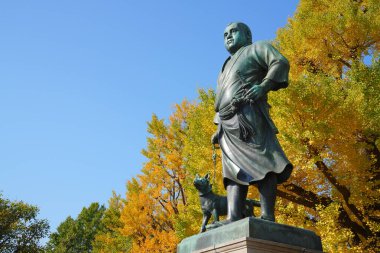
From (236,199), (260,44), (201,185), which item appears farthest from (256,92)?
(201,185)

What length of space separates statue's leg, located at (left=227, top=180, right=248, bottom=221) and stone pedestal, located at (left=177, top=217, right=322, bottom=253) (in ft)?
0.86

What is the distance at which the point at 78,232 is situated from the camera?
1256 inches

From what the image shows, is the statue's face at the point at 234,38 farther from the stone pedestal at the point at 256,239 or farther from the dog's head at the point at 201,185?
the stone pedestal at the point at 256,239

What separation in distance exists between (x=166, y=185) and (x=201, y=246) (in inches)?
481

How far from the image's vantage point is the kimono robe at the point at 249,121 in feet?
10.5

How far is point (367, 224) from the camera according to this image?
7.37m

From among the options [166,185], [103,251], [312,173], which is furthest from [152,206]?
[312,173]

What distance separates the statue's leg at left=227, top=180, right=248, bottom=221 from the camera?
325 centimetres

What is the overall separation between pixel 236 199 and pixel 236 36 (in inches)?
66.2

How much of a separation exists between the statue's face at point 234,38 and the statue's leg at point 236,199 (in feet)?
4.68

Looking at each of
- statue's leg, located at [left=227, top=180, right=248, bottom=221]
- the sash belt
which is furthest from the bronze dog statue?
the sash belt

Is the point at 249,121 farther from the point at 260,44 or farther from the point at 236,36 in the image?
the point at 236,36

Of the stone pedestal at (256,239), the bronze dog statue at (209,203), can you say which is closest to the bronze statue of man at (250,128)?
the stone pedestal at (256,239)

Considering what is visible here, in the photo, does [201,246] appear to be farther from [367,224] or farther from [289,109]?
[367,224]
